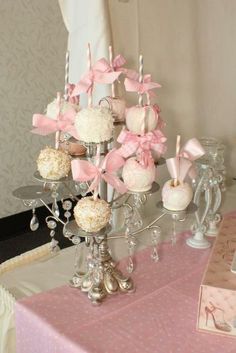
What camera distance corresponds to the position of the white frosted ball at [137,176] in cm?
94

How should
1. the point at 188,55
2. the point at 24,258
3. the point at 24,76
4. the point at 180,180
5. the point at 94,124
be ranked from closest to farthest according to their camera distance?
the point at 94,124 < the point at 180,180 < the point at 24,258 < the point at 188,55 < the point at 24,76

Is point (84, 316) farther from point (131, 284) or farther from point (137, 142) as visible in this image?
point (137, 142)

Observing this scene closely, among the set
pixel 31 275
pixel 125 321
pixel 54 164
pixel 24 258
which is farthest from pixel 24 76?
pixel 125 321

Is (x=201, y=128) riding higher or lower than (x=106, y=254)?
higher

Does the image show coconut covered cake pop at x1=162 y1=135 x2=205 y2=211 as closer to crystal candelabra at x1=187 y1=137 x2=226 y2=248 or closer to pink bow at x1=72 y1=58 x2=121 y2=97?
pink bow at x1=72 y1=58 x2=121 y2=97

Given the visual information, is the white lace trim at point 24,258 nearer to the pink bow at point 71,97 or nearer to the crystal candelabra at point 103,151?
the crystal candelabra at point 103,151

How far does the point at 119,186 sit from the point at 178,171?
135mm

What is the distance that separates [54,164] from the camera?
0.96 m

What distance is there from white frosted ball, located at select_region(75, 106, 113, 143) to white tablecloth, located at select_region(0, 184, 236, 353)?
41 centimetres

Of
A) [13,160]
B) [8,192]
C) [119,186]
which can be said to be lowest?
[8,192]

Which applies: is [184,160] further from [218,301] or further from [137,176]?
[218,301]

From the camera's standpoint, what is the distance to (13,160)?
121 inches

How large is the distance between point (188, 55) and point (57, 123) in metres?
0.91

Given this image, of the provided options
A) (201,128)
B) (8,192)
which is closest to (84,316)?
(201,128)
